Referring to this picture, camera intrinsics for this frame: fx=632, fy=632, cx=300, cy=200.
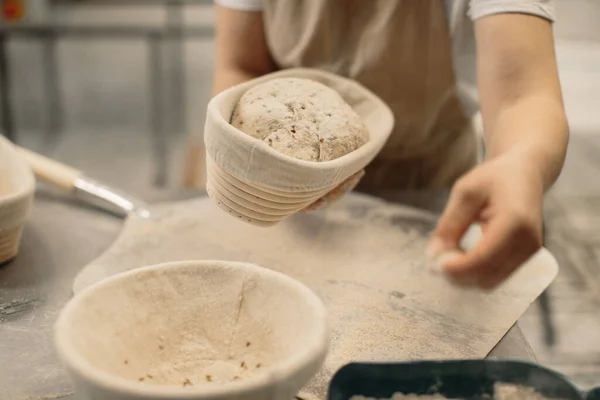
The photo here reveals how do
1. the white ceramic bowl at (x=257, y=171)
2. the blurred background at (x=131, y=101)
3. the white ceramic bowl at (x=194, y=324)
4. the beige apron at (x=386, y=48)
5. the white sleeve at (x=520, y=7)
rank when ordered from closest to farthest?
the white ceramic bowl at (x=194, y=324), the white ceramic bowl at (x=257, y=171), the white sleeve at (x=520, y=7), the beige apron at (x=386, y=48), the blurred background at (x=131, y=101)

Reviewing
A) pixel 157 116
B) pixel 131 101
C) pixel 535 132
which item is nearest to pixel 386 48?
pixel 535 132

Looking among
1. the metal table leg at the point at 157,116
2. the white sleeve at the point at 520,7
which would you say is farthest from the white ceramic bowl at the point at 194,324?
the metal table leg at the point at 157,116

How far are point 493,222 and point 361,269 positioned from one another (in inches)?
12.2

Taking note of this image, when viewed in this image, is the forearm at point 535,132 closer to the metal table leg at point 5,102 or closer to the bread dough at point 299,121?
the bread dough at point 299,121

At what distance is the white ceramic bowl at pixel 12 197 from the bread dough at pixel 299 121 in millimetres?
259

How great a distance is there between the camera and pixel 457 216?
0.46 m

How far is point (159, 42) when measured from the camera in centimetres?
238

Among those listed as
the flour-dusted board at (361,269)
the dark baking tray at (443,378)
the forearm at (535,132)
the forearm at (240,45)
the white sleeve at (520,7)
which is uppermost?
the white sleeve at (520,7)

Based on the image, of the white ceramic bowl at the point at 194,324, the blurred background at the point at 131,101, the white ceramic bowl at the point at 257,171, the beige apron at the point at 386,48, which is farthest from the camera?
the blurred background at the point at 131,101

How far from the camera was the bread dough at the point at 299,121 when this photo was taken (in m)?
0.59

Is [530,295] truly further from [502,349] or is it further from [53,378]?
[53,378]

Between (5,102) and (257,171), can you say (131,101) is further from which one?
(257,171)

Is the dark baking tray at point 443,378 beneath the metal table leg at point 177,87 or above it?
above

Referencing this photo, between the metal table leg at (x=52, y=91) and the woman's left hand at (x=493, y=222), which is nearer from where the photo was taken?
the woman's left hand at (x=493, y=222)
